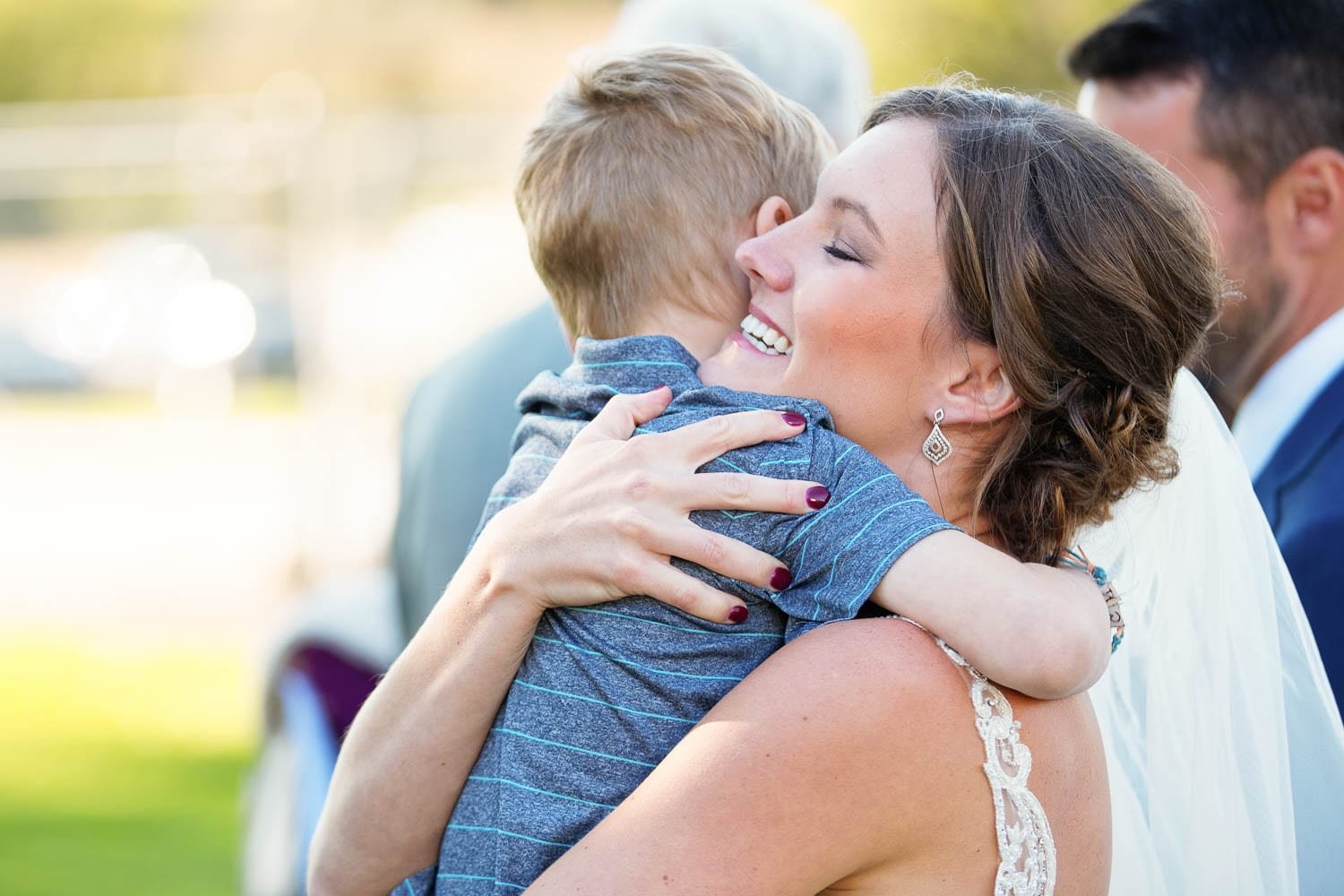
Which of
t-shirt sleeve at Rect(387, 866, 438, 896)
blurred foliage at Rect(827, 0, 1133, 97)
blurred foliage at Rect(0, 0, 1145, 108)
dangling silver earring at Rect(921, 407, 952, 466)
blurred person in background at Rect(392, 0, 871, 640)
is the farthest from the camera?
blurred foliage at Rect(0, 0, 1145, 108)

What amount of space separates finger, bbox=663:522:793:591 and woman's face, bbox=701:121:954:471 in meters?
0.28

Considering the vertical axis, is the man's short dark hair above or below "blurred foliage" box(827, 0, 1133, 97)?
above

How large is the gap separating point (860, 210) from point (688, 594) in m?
0.58

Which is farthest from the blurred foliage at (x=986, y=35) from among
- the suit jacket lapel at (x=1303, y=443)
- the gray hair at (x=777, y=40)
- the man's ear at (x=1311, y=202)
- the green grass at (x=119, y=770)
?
the suit jacket lapel at (x=1303, y=443)

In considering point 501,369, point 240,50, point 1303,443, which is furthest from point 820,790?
point 240,50

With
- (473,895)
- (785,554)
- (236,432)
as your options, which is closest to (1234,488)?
(785,554)

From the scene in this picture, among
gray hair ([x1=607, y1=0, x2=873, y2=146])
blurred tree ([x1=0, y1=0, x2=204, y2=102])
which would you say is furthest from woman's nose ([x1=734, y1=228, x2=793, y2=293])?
blurred tree ([x1=0, y1=0, x2=204, y2=102])

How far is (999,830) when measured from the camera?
1728 millimetres

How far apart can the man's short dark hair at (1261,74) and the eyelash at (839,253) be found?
1742mm

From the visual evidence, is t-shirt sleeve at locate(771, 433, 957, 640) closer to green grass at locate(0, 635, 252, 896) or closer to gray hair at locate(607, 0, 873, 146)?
gray hair at locate(607, 0, 873, 146)

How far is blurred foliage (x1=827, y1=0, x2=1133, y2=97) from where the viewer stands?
14.7 metres

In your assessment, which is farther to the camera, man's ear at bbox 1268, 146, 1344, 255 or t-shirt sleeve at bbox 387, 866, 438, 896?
man's ear at bbox 1268, 146, 1344, 255

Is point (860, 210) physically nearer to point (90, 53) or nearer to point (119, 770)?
point (119, 770)

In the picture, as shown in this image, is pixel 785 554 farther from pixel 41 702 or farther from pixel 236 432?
pixel 236 432
